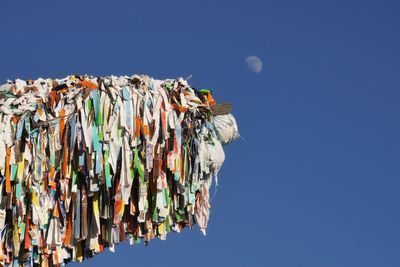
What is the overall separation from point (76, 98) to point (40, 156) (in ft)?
1.25

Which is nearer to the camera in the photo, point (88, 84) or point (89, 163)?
point (89, 163)

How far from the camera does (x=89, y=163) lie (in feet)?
19.8

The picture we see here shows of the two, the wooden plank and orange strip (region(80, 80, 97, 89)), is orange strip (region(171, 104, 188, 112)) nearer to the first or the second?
the wooden plank

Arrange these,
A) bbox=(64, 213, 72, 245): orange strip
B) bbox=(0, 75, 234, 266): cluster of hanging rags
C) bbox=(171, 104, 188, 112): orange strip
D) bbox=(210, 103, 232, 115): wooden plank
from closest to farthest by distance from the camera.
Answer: bbox=(0, 75, 234, 266): cluster of hanging rags
bbox=(64, 213, 72, 245): orange strip
bbox=(171, 104, 188, 112): orange strip
bbox=(210, 103, 232, 115): wooden plank

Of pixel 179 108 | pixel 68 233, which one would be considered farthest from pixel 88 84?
pixel 68 233

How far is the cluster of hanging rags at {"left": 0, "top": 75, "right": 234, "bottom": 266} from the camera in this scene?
19.7 feet

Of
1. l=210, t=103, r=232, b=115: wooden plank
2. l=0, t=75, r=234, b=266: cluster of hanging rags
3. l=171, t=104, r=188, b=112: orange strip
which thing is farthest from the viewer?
l=210, t=103, r=232, b=115: wooden plank

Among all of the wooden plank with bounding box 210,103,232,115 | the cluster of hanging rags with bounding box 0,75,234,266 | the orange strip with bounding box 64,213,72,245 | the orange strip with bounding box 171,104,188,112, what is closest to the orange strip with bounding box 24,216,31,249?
→ the cluster of hanging rags with bounding box 0,75,234,266

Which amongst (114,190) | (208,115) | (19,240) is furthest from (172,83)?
(19,240)

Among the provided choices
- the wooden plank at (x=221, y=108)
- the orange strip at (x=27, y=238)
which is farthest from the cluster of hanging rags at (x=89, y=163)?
the wooden plank at (x=221, y=108)

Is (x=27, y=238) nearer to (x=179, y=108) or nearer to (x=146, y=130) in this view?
(x=146, y=130)

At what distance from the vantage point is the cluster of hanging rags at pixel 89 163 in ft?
19.7

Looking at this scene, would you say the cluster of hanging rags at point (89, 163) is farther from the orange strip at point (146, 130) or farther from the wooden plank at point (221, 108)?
the wooden plank at point (221, 108)

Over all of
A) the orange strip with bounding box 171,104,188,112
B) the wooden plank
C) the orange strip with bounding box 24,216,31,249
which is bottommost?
the orange strip with bounding box 24,216,31,249
